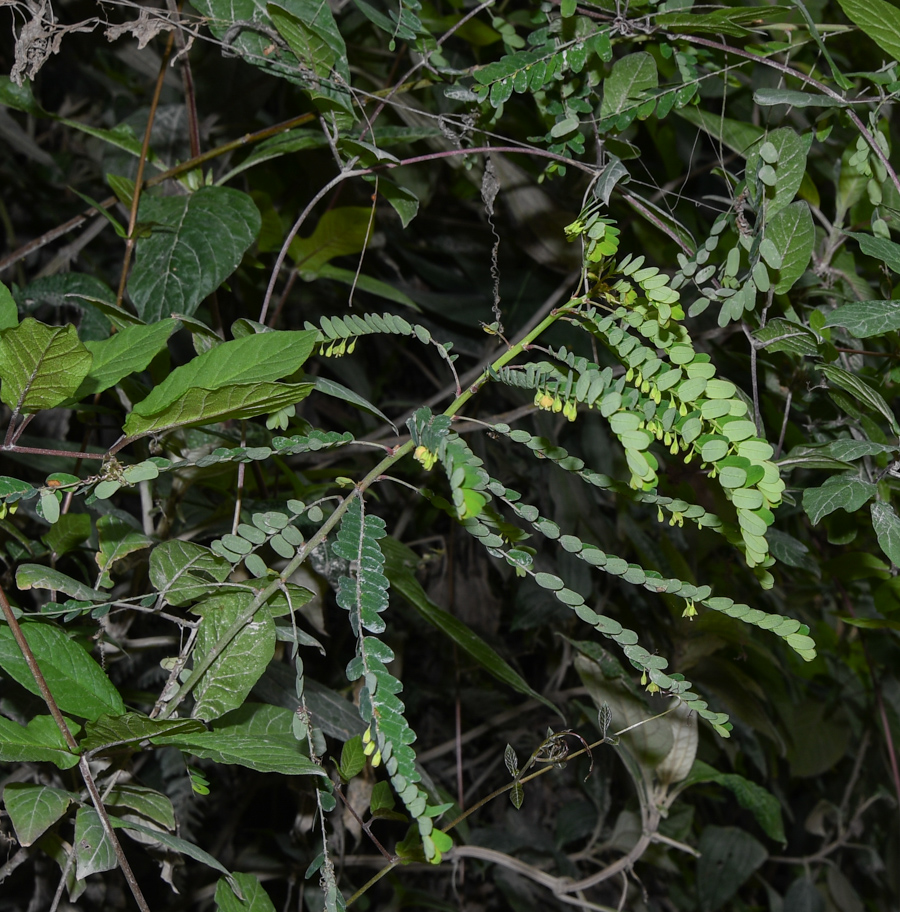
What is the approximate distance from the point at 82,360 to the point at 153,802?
0.28m

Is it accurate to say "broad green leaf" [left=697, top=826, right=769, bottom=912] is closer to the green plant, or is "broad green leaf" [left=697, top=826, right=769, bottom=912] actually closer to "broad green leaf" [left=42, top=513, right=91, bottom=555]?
the green plant

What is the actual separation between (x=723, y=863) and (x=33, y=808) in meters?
1.03

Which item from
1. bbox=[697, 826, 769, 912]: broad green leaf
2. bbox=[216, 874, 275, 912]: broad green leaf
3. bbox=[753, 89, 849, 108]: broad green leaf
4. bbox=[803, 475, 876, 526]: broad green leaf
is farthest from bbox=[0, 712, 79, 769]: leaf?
bbox=[697, 826, 769, 912]: broad green leaf

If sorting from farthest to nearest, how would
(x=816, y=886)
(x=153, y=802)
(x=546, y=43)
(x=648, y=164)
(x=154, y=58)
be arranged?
(x=816, y=886) < (x=648, y=164) < (x=154, y=58) < (x=546, y=43) < (x=153, y=802)

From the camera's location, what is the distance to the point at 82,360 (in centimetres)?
41

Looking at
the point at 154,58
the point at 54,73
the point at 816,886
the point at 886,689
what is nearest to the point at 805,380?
the point at 886,689

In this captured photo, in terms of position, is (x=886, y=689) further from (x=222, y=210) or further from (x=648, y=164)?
(x=222, y=210)

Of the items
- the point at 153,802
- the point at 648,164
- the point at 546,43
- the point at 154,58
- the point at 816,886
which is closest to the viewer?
the point at 153,802

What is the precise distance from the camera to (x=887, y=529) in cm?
52

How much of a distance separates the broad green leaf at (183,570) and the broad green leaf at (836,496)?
0.38 meters

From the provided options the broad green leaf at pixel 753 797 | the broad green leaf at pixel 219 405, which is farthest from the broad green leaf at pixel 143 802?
the broad green leaf at pixel 753 797

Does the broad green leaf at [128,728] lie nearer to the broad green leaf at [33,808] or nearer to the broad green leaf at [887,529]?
the broad green leaf at [33,808]

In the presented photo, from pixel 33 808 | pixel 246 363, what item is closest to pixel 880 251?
pixel 246 363

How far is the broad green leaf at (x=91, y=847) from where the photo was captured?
1.36 ft
